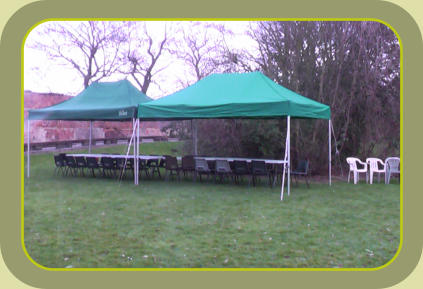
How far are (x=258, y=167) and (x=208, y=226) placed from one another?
367 centimetres

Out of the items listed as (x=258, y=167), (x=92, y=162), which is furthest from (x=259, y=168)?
(x=92, y=162)

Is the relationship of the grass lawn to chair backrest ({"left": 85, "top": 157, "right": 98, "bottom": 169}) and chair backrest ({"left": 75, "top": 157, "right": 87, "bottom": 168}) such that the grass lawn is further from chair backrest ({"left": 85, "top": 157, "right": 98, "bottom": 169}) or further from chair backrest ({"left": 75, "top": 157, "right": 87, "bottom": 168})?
chair backrest ({"left": 75, "top": 157, "right": 87, "bottom": 168})

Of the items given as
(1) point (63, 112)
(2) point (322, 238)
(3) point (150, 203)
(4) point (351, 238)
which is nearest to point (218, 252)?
(2) point (322, 238)

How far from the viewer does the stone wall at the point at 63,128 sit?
14.8 meters

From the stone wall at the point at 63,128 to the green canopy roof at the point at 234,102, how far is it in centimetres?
511

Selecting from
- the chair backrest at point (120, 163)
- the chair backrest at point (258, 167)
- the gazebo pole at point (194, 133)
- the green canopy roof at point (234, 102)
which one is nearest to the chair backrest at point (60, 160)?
the chair backrest at point (120, 163)

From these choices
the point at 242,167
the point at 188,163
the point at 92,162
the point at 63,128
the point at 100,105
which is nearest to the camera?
the point at 242,167

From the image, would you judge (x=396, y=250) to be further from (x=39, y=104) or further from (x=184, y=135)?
(x=39, y=104)

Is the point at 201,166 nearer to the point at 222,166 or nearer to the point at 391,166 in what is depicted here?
the point at 222,166

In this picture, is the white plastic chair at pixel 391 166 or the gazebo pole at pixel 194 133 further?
the gazebo pole at pixel 194 133

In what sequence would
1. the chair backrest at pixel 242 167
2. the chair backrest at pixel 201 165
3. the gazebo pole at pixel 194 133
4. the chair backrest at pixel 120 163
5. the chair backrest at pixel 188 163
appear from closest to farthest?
the chair backrest at pixel 242 167 < the chair backrest at pixel 201 165 < the chair backrest at pixel 188 163 < the chair backrest at pixel 120 163 < the gazebo pole at pixel 194 133

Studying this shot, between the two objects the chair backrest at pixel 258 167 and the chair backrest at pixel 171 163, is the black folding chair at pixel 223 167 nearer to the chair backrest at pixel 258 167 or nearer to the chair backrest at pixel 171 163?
the chair backrest at pixel 258 167

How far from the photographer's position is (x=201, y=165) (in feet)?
33.4

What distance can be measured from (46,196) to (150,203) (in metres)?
2.29
